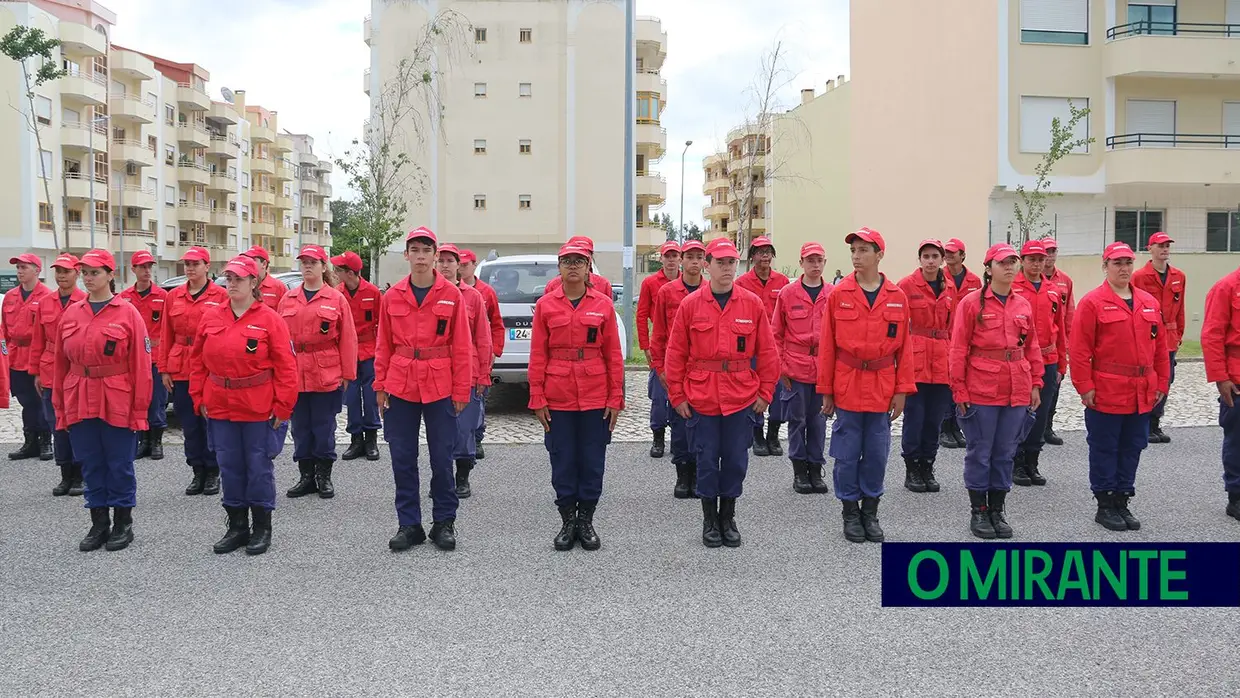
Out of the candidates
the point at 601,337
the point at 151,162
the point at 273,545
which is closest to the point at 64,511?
the point at 273,545

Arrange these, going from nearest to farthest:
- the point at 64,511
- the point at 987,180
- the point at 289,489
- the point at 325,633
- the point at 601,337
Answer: the point at 325,633, the point at 601,337, the point at 64,511, the point at 289,489, the point at 987,180

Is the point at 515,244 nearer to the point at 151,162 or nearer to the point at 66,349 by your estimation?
the point at 151,162

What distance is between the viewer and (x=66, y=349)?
6598 mm

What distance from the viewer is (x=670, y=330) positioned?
8445 millimetres

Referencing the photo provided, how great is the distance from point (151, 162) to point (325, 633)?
6483cm

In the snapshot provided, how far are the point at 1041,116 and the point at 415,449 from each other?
86.7 feet

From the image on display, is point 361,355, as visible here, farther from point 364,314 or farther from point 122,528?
point 122,528

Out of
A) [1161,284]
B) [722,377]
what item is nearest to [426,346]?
[722,377]

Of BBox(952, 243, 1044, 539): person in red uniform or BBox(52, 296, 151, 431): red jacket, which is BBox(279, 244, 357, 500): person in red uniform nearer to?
BBox(52, 296, 151, 431): red jacket

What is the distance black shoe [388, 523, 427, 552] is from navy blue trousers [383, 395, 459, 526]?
37 millimetres

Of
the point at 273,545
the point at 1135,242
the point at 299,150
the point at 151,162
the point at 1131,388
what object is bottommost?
the point at 273,545

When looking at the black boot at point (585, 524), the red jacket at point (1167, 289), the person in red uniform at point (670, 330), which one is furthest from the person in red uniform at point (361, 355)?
the red jacket at point (1167, 289)

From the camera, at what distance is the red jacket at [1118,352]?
6867mm

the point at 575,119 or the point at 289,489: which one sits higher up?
the point at 575,119
